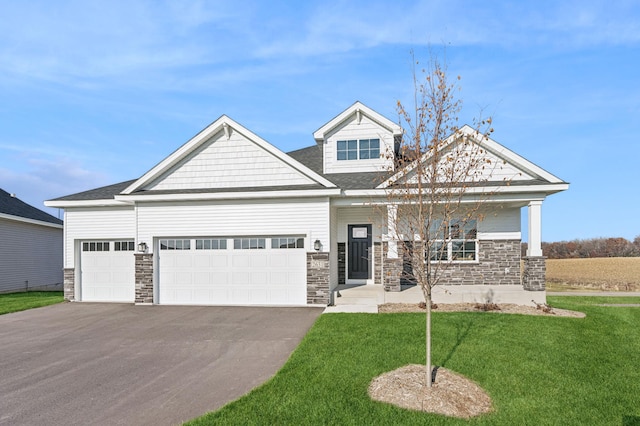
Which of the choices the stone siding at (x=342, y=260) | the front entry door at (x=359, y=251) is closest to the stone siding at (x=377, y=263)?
the front entry door at (x=359, y=251)

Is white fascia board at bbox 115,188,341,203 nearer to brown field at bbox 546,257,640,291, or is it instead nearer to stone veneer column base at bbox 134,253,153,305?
stone veneer column base at bbox 134,253,153,305

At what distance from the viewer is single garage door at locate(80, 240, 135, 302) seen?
45.7 ft

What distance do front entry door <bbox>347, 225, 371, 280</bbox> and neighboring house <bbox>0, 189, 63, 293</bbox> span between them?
17.3 m

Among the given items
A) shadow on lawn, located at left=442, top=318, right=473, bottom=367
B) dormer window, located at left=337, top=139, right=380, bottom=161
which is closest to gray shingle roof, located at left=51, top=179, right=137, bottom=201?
dormer window, located at left=337, top=139, right=380, bottom=161

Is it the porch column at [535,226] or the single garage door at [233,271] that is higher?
the porch column at [535,226]

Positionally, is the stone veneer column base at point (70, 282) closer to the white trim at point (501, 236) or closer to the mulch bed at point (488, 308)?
the mulch bed at point (488, 308)

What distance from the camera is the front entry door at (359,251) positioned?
1465 centimetres

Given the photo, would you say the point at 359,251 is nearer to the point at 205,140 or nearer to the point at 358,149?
the point at 358,149

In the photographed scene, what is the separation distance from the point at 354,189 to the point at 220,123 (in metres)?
5.29

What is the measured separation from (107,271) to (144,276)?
2420 millimetres

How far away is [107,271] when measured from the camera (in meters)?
14.1

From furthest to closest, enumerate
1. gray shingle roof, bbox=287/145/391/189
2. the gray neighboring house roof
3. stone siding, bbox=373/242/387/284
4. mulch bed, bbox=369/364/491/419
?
the gray neighboring house roof < stone siding, bbox=373/242/387/284 < gray shingle roof, bbox=287/145/391/189 < mulch bed, bbox=369/364/491/419

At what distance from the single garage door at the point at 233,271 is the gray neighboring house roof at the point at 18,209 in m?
12.1

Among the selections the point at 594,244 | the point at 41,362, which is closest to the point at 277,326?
the point at 41,362
